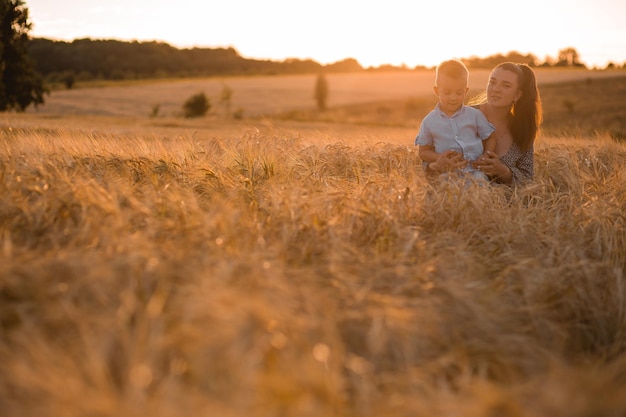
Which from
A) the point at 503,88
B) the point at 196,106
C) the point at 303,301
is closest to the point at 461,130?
the point at 503,88

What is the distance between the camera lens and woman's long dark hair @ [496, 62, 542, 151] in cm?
511

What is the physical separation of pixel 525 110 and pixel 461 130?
769 mm

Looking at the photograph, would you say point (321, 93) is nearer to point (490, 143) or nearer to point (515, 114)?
point (515, 114)

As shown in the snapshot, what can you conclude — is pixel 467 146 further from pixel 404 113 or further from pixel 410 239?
pixel 404 113

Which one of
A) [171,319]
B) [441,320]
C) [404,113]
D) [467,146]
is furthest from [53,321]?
[404,113]

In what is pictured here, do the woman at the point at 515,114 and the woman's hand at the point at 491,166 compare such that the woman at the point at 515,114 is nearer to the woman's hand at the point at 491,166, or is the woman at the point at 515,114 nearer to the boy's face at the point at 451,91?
the woman's hand at the point at 491,166

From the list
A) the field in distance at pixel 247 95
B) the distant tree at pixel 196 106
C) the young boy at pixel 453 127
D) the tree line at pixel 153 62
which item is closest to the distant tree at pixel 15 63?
the field in distance at pixel 247 95

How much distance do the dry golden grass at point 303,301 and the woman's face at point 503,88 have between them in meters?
1.64

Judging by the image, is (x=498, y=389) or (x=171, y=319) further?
(x=171, y=319)

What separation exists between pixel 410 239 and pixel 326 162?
2.19 m

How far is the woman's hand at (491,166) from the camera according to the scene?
4.67 metres

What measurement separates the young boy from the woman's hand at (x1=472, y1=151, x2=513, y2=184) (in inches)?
2.3

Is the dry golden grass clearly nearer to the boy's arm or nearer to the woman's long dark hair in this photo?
the boy's arm

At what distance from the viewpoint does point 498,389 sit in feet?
5.64
